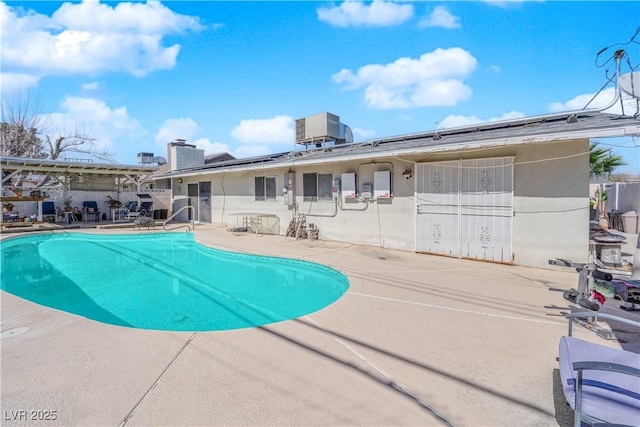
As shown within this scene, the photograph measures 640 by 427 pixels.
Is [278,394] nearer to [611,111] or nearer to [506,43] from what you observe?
[611,111]

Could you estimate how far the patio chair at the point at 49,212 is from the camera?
15.3m

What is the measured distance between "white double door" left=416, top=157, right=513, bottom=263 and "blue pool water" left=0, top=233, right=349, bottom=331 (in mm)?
3044

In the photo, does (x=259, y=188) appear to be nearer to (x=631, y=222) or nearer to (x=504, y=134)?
(x=504, y=134)

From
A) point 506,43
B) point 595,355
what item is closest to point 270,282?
point 595,355

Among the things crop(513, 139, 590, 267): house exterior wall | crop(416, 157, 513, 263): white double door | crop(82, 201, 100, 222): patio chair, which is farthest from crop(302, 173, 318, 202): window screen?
crop(82, 201, 100, 222): patio chair

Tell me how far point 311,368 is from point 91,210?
17.8m

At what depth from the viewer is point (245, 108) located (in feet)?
50.5

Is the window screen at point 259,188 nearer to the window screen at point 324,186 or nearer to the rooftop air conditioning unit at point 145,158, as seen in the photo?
the window screen at point 324,186

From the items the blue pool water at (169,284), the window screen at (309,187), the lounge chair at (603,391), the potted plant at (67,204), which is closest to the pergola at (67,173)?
the potted plant at (67,204)

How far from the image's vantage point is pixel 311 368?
2.71 m

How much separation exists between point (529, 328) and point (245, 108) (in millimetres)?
14591

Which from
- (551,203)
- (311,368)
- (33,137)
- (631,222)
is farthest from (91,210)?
(631,222)

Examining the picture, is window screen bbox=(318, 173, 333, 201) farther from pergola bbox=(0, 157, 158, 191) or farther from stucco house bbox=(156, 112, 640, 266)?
pergola bbox=(0, 157, 158, 191)

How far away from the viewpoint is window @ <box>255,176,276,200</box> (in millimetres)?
12039
